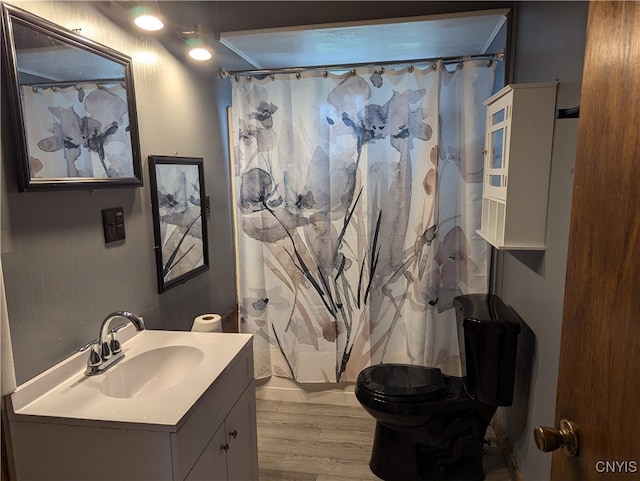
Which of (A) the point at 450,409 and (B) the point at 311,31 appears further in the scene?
(B) the point at 311,31

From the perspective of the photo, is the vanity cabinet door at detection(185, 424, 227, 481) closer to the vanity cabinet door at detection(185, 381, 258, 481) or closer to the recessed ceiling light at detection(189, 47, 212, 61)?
the vanity cabinet door at detection(185, 381, 258, 481)

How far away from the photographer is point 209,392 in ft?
4.30

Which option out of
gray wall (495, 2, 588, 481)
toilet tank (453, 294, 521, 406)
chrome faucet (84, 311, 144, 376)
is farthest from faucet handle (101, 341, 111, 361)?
gray wall (495, 2, 588, 481)

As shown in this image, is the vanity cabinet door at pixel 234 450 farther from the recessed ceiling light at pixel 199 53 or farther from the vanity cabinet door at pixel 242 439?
the recessed ceiling light at pixel 199 53

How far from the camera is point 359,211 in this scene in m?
2.42

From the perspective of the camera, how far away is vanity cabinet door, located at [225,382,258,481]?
1.52 meters

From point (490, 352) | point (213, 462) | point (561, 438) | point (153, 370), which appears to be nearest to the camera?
point (561, 438)

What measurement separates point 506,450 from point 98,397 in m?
1.98

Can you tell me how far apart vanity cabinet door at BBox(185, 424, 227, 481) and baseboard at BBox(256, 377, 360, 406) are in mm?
1307

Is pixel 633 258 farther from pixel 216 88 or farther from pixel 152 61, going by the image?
pixel 216 88

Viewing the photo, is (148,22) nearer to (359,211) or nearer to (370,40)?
(370,40)

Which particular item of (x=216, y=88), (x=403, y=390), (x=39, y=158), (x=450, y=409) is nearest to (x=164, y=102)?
(x=216, y=88)

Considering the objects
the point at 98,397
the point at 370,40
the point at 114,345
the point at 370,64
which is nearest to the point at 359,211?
the point at 370,64

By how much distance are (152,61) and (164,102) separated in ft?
0.57
